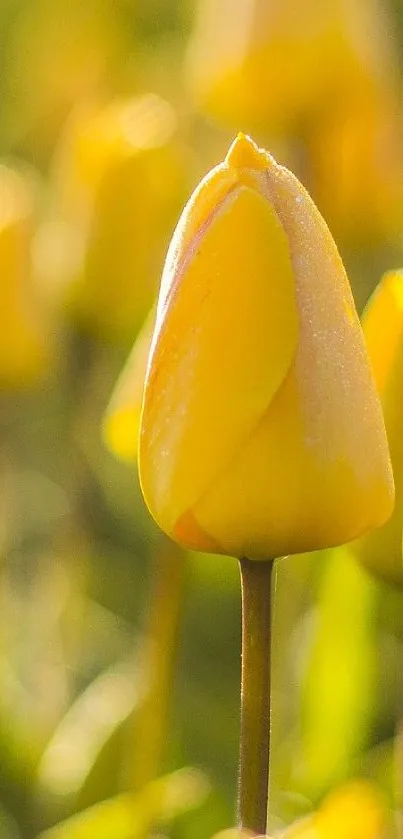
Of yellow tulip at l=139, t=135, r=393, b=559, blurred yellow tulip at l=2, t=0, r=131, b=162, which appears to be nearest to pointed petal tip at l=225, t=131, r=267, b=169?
yellow tulip at l=139, t=135, r=393, b=559

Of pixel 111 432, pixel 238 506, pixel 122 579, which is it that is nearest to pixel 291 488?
pixel 238 506

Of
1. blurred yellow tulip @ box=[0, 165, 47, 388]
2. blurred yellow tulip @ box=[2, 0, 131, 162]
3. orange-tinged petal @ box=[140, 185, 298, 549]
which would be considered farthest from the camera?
blurred yellow tulip @ box=[2, 0, 131, 162]

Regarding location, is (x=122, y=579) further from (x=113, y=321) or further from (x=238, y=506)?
(x=238, y=506)

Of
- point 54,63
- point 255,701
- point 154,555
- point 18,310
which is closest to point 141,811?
point 255,701

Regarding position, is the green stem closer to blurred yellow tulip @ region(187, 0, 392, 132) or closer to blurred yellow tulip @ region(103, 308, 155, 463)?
blurred yellow tulip @ region(103, 308, 155, 463)

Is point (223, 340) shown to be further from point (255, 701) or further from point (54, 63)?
point (54, 63)

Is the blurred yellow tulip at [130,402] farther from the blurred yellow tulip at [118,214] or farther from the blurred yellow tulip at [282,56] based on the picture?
the blurred yellow tulip at [282,56]
